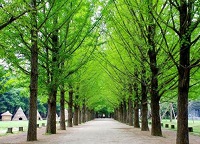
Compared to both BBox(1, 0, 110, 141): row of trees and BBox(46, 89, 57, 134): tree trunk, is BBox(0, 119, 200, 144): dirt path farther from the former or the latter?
BBox(1, 0, 110, 141): row of trees

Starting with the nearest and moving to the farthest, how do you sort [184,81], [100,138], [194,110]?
1. [184,81]
2. [100,138]
3. [194,110]

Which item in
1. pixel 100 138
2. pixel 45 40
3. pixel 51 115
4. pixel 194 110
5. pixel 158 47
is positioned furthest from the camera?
pixel 194 110

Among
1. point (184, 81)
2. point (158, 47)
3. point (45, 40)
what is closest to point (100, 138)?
point (45, 40)

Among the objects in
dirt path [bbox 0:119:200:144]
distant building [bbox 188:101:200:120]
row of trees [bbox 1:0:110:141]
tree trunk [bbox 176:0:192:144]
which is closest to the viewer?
tree trunk [bbox 176:0:192:144]

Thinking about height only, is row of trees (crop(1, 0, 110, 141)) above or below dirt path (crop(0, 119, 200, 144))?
above

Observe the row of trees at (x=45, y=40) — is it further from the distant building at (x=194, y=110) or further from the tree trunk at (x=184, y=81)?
the distant building at (x=194, y=110)

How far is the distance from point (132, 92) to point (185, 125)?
52.3 feet

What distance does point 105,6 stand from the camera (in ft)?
47.8

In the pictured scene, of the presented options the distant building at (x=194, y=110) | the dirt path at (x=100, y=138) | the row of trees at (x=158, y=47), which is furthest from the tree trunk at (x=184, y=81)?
the distant building at (x=194, y=110)

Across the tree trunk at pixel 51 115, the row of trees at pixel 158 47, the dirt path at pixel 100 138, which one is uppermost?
the row of trees at pixel 158 47

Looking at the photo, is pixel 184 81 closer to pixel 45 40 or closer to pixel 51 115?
pixel 45 40

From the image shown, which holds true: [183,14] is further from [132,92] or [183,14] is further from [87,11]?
[132,92]

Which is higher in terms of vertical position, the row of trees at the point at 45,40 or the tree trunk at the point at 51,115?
the row of trees at the point at 45,40

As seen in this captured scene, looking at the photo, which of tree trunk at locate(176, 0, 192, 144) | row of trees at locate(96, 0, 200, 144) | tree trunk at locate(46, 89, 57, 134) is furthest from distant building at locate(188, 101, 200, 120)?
tree trunk at locate(176, 0, 192, 144)
